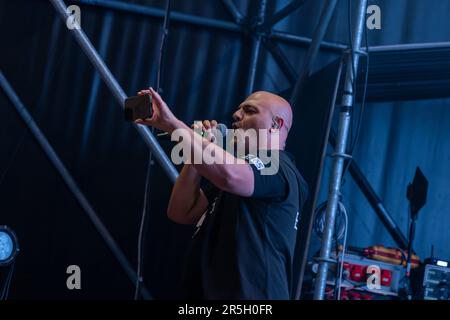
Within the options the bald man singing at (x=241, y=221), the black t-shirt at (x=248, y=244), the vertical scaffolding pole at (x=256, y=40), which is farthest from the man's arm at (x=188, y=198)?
the vertical scaffolding pole at (x=256, y=40)

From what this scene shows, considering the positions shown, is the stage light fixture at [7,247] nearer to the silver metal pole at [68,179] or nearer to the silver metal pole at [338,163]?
the silver metal pole at [68,179]

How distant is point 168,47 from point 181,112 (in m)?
0.54

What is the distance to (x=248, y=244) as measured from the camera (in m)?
2.87

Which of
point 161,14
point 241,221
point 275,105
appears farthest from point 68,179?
point 241,221

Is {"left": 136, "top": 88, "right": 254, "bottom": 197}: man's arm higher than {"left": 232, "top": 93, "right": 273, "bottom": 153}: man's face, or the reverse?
{"left": 232, "top": 93, "right": 273, "bottom": 153}: man's face

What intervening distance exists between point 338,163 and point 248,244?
187 centimetres

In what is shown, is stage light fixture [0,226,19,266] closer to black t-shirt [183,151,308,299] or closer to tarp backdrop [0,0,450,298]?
tarp backdrop [0,0,450,298]

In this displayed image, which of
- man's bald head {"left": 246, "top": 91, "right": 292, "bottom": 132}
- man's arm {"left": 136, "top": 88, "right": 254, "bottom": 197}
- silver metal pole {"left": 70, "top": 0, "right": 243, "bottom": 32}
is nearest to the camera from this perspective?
man's arm {"left": 136, "top": 88, "right": 254, "bottom": 197}

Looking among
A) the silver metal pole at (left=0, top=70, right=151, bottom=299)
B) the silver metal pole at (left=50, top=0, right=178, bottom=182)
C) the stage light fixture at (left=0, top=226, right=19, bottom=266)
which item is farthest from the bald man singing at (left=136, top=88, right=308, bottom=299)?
the silver metal pole at (left=0, top=70, right=151, bottom=299)

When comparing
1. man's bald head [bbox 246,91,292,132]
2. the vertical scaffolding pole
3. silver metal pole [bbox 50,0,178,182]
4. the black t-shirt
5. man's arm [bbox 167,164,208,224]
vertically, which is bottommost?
the black t-shirt

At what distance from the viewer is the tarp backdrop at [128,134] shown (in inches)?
231

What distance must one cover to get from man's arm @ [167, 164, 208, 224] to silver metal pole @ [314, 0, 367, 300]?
58.9 inches

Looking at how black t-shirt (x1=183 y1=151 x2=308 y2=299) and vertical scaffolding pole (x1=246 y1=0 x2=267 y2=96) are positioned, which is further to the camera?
vertical scaffolding pole (x1=246 y1=0 x2=267 y2=96)

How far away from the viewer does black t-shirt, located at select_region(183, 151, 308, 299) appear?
285cm
